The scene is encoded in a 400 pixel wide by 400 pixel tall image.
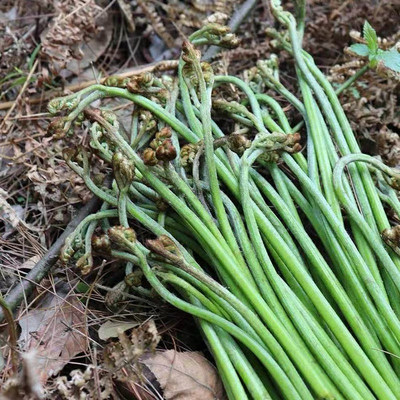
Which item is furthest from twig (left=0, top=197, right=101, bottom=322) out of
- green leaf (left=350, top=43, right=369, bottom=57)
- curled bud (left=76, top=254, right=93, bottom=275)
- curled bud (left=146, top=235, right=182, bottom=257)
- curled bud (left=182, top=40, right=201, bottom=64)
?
green leaf (left=350, top=43, right=369, bottom=57)

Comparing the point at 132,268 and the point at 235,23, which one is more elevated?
the point at 235,23

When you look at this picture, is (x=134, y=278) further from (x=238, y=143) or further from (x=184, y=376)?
(x=238, y=143)

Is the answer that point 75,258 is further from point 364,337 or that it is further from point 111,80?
point 364,337

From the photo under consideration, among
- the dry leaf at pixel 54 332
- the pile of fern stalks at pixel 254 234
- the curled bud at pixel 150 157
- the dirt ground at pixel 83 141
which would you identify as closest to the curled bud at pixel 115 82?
the pile of fern stalks at pixel 254 234

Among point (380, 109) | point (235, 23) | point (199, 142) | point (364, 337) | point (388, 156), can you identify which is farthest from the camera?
point (235, 23)

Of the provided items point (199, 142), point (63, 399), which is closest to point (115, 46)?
point (199, 142)

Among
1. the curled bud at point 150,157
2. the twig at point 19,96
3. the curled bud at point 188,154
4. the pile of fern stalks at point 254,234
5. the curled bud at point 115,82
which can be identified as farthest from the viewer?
the twig at point 19,96

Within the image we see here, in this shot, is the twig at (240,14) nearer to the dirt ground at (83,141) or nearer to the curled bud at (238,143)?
the dirt ground at (83,141)
